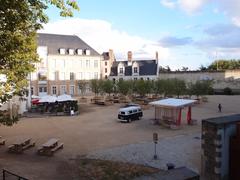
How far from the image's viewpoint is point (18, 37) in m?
11.6

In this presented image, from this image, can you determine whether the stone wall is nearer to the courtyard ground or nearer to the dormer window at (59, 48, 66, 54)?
the courtyard ground

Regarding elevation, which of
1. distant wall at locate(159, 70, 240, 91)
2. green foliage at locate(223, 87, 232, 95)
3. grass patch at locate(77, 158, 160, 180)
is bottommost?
grass patch at locate(77, 158, 160, 180)

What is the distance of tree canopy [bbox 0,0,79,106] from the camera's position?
9.93 m

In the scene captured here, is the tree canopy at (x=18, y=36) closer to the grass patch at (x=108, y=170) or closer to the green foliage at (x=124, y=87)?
the grass patch at (x=108, y=170)

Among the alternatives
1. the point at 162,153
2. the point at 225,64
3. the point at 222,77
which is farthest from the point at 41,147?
the point at 225,64

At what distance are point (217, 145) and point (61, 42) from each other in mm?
55915

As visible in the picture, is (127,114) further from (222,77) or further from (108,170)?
(222,77)

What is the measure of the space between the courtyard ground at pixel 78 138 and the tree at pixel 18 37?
4.43 metres

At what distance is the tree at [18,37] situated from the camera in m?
9.94

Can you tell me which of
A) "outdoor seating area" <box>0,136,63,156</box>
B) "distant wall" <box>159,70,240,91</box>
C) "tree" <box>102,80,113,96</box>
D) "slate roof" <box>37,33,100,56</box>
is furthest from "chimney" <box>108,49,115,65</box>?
"outdoor seating area" <box>0,136,63,156</box>

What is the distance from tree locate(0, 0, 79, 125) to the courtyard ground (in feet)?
14.5

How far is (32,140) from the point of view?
2214cm

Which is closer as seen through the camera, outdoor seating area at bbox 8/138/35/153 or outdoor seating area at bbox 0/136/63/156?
outdoor seating area at bbox 0/136/63/156

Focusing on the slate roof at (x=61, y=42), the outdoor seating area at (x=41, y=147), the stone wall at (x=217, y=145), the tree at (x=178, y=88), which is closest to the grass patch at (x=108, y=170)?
the outdoor seating area at (x=41, y=147)
